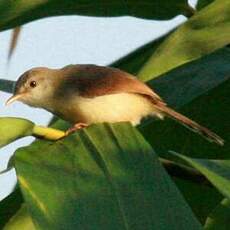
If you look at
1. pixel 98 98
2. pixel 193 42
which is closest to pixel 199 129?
pixel 193 42

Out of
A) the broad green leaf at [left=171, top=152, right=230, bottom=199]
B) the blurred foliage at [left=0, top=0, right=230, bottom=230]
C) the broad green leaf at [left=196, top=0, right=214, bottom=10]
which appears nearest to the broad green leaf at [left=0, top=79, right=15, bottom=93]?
the blurred foliage at [left=0, top=0, right=230, bottom=230]

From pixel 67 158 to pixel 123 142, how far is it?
98 millimetres

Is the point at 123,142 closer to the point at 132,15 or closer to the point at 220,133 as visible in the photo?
the point at 220,133

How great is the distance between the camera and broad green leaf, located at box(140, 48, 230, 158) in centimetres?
196

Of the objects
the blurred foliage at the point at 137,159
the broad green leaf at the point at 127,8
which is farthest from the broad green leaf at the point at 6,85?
the broad green leaf at the point at 127,8

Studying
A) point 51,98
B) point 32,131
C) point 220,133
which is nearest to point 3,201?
point 32,131

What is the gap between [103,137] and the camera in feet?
5.26

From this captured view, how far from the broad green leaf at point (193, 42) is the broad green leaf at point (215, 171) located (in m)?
0.52

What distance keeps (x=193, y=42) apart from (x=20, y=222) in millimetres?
523

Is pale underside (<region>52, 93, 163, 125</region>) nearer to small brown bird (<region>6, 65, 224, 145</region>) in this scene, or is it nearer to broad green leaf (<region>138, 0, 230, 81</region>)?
small brown bird (<region>6, 65, 224, 145</region>)

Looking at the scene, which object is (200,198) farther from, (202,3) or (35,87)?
(35,87)

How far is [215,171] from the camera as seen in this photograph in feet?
4.61

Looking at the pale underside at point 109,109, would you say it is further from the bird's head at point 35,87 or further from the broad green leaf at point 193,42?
the broad green leaf at point 193,42

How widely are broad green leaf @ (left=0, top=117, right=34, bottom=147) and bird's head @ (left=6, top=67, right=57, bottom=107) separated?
4.31 ft
